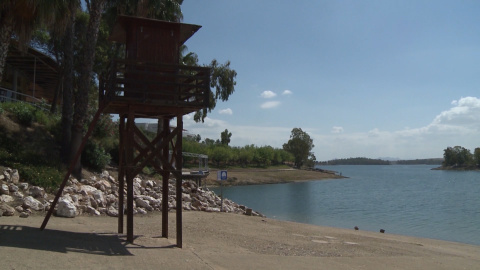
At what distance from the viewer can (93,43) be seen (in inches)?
725

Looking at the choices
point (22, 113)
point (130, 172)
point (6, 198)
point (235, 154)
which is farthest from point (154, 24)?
point (235, 154)

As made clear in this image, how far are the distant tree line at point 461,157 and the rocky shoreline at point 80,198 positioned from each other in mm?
166811

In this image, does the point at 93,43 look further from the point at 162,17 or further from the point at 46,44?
the point at 46,44

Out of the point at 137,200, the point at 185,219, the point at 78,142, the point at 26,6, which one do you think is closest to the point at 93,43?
the point at 78,142

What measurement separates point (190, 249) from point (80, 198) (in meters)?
6.61

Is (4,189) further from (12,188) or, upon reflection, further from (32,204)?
(32,204)

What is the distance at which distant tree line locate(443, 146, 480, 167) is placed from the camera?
162 m

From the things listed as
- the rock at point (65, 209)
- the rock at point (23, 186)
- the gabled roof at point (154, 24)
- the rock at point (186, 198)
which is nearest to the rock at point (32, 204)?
the rock at point (65, 209)

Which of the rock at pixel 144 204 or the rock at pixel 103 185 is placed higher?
the rock at pixel 103 185

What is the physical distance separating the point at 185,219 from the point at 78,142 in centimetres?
591

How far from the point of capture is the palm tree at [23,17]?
12.6 metres

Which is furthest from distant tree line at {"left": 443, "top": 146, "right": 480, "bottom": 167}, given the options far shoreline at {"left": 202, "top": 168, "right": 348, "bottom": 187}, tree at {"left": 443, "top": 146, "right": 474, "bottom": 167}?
far shoreline at {"left": 202, "top": 168, "right": 348, "bottom": 187}

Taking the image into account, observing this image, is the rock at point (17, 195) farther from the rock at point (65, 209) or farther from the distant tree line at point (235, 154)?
the distant tree line at point (235, 154)

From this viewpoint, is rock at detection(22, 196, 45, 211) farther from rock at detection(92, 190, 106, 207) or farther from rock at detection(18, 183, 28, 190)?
rock at detection(92, 190, 106, 207)
